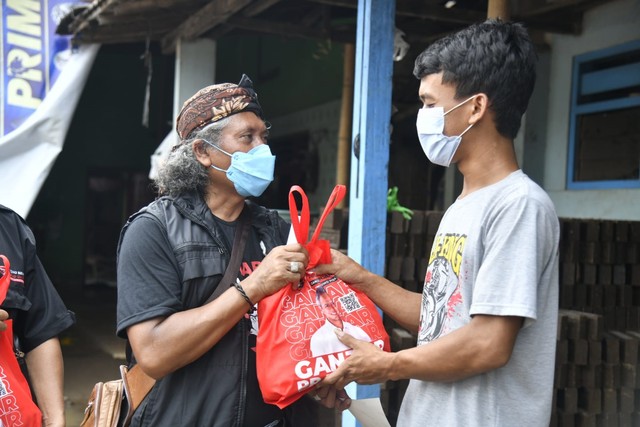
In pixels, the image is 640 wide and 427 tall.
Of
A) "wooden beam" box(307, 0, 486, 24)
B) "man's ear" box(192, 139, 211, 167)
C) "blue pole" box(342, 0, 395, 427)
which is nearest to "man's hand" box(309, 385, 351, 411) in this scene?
"man's ear" box(192, 139, 211, 167)

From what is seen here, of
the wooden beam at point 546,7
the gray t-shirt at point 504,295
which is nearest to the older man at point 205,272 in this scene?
the gray t-shirt at point 504,295

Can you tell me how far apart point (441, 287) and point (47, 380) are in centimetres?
148

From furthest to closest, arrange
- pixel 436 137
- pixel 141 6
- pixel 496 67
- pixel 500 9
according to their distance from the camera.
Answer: pixel 141 6, pixel 500 9, pixel 436 137, pixel 496 67

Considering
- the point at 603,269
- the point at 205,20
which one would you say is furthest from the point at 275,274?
the point at 205,20

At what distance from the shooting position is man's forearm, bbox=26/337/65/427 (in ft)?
7.63

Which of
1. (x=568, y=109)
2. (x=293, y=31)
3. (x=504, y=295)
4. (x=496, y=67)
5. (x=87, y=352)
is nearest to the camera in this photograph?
(x=504, y=295)

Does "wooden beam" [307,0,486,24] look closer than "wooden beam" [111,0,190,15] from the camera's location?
Yes

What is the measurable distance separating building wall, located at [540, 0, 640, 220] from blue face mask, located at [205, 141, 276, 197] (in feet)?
12.7

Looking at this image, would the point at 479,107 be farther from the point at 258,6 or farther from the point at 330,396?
the point at 258,6

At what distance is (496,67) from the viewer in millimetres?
1722

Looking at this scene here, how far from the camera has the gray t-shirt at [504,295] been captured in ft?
5.10

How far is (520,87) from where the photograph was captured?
1.74m

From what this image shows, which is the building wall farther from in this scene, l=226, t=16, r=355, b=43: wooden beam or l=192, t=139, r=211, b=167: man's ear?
l=192, t=139, r=211, b=167: man's ear

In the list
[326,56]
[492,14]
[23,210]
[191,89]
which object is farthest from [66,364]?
[492,14]
